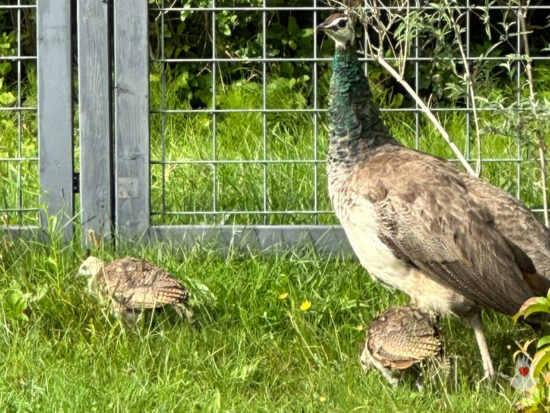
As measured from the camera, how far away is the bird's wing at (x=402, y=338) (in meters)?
4.70

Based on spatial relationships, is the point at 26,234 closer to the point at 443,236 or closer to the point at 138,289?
the point at 138,289

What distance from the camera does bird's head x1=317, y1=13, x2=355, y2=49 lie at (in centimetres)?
554

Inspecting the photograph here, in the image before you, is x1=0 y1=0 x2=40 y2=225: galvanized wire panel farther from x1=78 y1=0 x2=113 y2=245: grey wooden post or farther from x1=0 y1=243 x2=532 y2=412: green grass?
x1=0 y1=243 x2=532 y2=412: green grass

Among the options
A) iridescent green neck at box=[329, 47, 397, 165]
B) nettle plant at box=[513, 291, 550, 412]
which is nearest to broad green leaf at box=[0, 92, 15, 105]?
iridescent green neck at box=[329, 47, 397, 165]

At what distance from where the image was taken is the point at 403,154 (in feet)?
17.5

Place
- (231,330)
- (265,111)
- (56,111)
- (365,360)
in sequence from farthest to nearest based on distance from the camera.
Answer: (56,111), (265,111), (231,330), (365,360)

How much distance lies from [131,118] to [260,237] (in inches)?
34.2

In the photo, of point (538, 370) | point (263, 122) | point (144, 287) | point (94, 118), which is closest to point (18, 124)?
point (94, 118)

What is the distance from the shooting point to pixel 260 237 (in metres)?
6.24

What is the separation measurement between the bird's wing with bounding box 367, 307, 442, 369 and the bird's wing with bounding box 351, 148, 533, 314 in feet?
0.75

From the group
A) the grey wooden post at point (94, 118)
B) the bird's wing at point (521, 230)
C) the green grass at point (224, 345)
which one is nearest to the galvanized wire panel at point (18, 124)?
the grey wooden post at point (94, 118)

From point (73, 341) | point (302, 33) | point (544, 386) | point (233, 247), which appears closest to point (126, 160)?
point (233, 247)

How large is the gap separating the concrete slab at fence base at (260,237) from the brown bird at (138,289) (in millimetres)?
827

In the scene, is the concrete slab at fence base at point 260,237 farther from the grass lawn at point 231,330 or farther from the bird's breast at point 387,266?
the bird's breast at point 387,266
